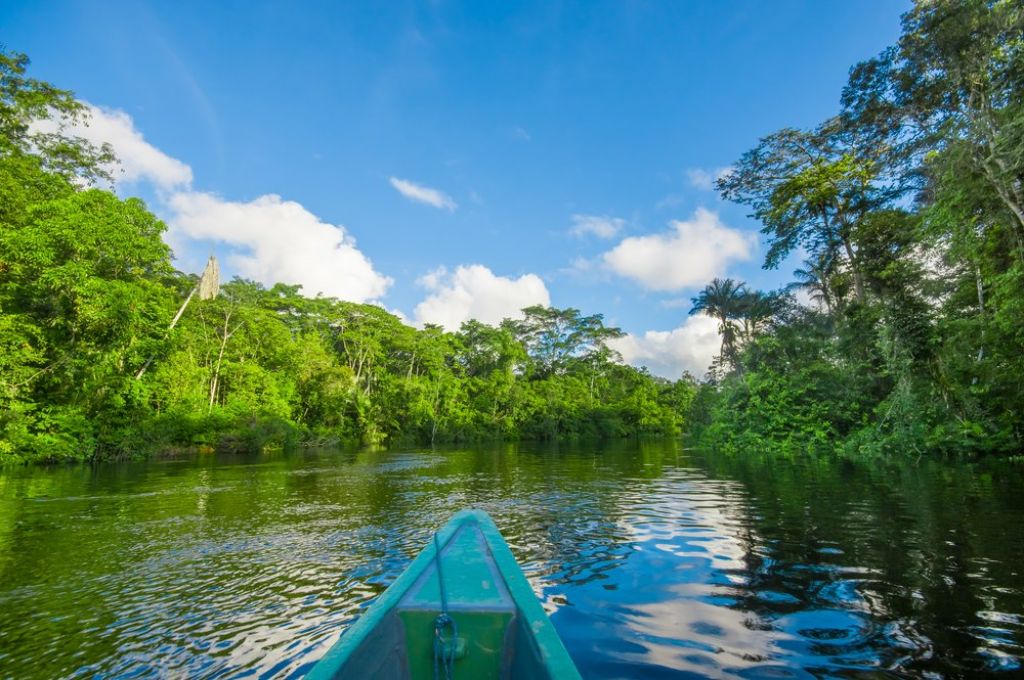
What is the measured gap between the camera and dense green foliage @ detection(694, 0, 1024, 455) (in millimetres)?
Answer: 11055

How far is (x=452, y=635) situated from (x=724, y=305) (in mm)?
37540

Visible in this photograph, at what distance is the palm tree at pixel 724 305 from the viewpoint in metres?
35.2

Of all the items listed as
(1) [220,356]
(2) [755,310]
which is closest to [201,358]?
(1) [220,356]

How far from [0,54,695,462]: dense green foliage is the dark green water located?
11.6m

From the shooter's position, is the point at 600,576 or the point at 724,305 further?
the point at 724,305

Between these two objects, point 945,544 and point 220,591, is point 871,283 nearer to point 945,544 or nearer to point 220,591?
point 945,544

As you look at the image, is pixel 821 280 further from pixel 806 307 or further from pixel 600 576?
pixel 600 576

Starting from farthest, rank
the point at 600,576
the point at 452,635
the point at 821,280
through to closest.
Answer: the point at 821,280 → the point at 600,576 → the point at 452,635

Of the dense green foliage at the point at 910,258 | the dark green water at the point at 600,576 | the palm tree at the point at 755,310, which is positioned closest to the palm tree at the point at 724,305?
the palm tree at the point at 755,310

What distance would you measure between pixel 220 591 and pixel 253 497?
6575 mm

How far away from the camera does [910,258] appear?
56.0 feet

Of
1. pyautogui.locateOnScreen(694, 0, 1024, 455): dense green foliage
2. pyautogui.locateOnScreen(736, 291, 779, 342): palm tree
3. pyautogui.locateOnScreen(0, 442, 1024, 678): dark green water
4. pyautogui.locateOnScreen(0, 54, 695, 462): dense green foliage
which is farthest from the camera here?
pyautogui.locateOnScreen(736, 291, 779, 342): palm tree

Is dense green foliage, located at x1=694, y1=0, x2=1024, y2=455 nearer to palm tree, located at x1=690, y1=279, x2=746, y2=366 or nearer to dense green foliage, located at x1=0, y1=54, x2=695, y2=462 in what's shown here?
palm tree, located at x1=690, y1=279, x2=746, y2=366

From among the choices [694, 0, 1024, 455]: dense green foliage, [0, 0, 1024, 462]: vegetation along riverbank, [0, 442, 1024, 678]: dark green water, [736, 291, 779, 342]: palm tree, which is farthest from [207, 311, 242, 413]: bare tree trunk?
[736, 291, 779, 342]: palm tree
